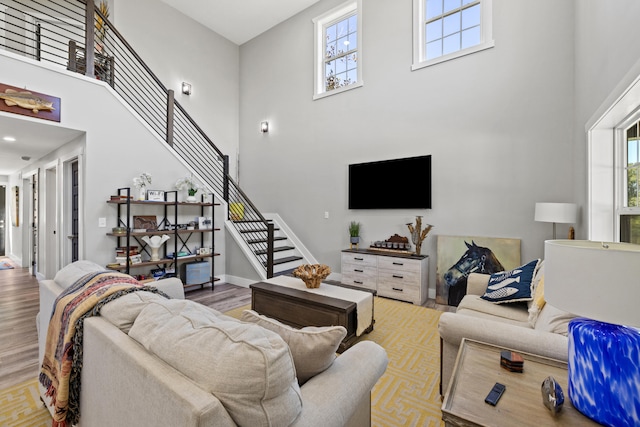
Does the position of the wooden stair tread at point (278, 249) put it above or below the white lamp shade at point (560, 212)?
below

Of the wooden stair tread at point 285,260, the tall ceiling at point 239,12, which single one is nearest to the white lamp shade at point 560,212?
the wooden stair tread at point 285,260

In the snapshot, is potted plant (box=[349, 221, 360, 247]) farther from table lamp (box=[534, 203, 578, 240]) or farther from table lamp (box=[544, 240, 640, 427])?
table lamp (box=[544, 240, 640, 427])

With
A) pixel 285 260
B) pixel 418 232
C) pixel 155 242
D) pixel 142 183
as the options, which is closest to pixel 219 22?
pixel 142 183

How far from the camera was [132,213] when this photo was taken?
4.36m

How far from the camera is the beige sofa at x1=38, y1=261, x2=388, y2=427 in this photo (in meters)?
0.82

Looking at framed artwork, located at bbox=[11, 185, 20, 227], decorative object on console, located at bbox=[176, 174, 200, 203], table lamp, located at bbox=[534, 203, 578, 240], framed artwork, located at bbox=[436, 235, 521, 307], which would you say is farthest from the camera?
framed artwork, located at bbox=[11, 185, 20, 227]

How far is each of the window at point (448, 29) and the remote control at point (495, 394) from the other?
4.39 meters

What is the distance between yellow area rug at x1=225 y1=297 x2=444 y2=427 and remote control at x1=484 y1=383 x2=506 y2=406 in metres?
0.86

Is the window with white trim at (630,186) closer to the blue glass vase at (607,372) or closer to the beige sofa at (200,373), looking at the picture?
the blue glass vase at (607,372)

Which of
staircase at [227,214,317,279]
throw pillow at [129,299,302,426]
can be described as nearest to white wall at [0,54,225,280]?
staircase at [227,214,317,279]

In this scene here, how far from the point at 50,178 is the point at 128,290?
554cm

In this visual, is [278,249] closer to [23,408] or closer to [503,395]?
[23,408]

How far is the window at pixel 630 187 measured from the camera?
2.17 metres

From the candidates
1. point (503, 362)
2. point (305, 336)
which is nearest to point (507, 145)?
point (503, 362)
